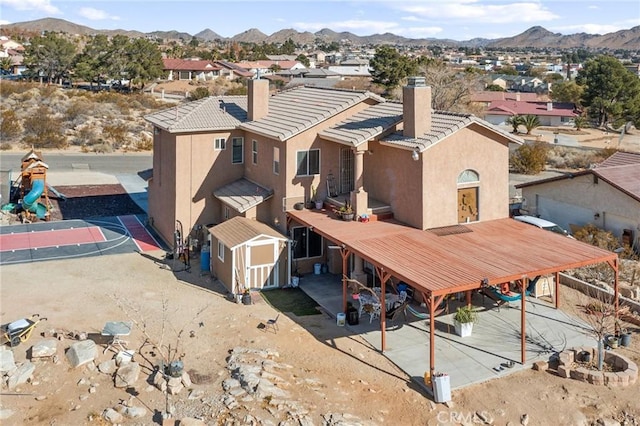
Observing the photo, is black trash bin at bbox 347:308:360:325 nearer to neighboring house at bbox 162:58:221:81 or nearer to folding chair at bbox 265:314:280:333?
folding chair at bbox 265:314:280:333

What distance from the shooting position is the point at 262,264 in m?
22.3

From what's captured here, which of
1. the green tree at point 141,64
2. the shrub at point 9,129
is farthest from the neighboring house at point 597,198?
the green tree at point 141,64

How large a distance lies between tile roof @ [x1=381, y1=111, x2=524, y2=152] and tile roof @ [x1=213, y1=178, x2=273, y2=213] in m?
5.73

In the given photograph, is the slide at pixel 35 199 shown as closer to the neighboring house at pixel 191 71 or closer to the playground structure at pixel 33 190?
the playground structure at pixel 33 190

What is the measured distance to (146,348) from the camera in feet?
55.9

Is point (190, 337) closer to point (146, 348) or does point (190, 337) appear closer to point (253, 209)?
point (146, 348)

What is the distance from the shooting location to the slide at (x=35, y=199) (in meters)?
31.3

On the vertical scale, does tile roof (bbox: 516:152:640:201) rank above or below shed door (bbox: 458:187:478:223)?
above

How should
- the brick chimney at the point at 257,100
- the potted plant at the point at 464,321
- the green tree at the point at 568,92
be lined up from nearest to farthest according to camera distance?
the potted plant at the point at 464,321 < the brick chimney at the point at 257,100 < the green tree at the point at 568,92

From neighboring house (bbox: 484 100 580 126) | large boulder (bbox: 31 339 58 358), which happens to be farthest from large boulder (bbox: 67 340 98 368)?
neighboring house (bbox: 484 100 580 126)

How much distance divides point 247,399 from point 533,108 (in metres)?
77.4

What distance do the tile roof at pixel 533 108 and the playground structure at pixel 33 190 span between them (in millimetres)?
60627

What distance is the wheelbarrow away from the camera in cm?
1683

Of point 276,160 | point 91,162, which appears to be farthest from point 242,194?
point 91,162
